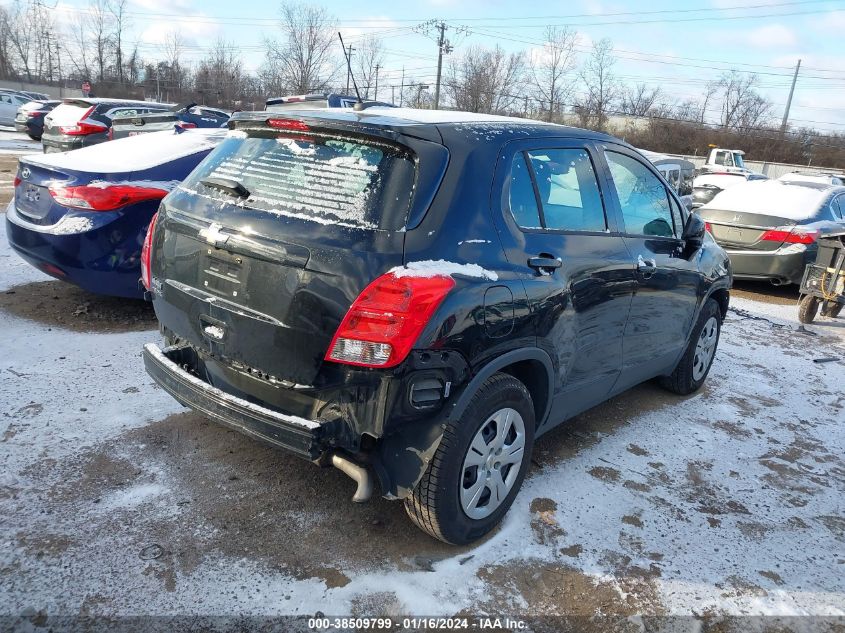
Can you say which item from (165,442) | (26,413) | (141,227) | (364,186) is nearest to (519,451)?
(364,186)

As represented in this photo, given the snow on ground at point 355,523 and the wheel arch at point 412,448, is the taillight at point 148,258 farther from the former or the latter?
the wheel arch at point 412,448

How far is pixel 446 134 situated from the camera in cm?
286

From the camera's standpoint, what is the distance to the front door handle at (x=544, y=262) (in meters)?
3.00

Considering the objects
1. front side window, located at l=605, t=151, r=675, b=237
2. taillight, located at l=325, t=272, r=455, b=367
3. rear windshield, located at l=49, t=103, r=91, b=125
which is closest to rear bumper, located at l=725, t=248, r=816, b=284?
front side window, located at l=605, t=151, r=675, b=237

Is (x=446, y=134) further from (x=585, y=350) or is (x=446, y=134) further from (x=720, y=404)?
(x=720, y=404)

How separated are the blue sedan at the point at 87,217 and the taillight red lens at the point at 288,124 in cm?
229

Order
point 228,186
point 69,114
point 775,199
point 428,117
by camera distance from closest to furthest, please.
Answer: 1. point 228,186
2. point 428,117
3. point 775,199
4. point 69,114

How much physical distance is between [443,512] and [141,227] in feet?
11.8

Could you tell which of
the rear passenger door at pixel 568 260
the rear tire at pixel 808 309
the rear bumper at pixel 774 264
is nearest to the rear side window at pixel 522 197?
the rear passenger door at pixel 568 260

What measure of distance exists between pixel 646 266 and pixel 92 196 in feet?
13.1

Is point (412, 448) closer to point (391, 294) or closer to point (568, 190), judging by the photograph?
point (391, 294)

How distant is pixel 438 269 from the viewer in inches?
100

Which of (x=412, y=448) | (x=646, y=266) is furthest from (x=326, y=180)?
(x=646, y=266)

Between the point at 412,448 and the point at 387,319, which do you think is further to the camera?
the point at 412,448
